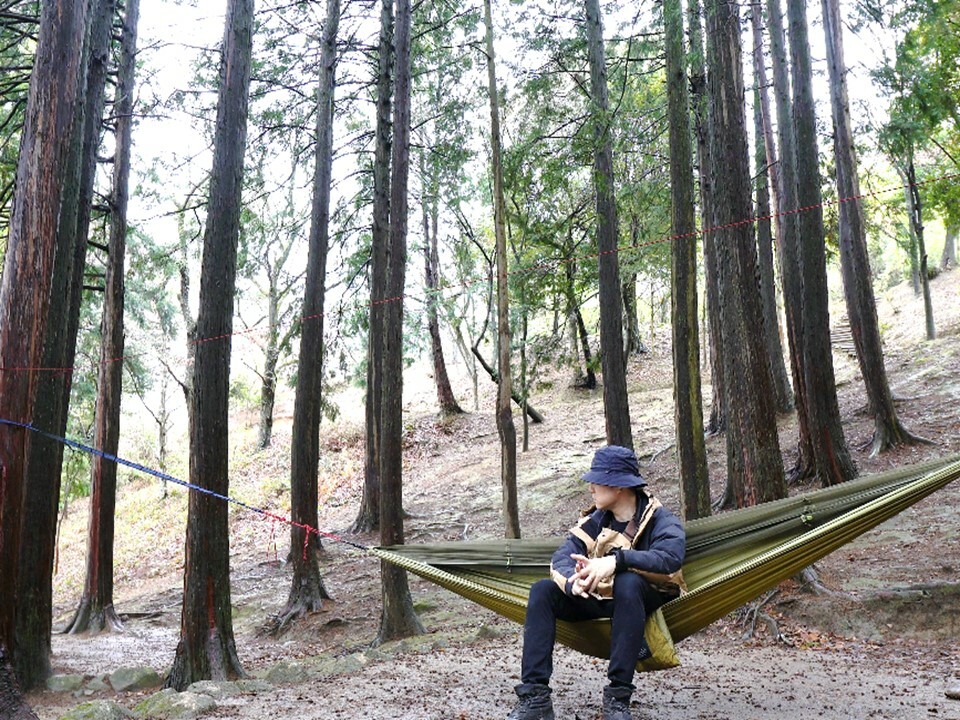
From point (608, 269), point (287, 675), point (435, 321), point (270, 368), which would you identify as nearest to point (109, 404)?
point (287, 675)

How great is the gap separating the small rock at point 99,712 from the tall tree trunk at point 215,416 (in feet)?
3.88

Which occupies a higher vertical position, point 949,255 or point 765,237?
point 949,255

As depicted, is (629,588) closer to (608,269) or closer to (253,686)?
(253,686)

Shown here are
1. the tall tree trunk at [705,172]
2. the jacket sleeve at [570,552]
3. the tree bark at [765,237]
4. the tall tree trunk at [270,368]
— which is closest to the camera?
the jacket sleeve at [570,552]

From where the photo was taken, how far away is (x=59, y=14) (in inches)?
150

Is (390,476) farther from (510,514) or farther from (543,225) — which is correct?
(543,225)

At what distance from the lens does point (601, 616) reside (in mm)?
2740

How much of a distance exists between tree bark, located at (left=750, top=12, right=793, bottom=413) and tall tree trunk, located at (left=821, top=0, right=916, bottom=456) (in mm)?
1361

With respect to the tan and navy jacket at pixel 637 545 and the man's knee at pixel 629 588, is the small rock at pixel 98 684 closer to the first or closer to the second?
the tan and navy jacket at pixel 637 545

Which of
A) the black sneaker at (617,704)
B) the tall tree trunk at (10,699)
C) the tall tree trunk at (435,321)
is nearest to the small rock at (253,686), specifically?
the tall tree trunk at (10,699)

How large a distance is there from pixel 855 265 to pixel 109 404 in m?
7.56

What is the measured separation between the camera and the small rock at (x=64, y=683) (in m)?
4.80

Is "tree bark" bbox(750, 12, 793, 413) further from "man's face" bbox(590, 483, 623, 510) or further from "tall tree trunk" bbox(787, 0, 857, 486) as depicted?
"man's face" bbox(590, 483, 623, 510)

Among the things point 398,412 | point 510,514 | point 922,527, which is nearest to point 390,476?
point 398,412
